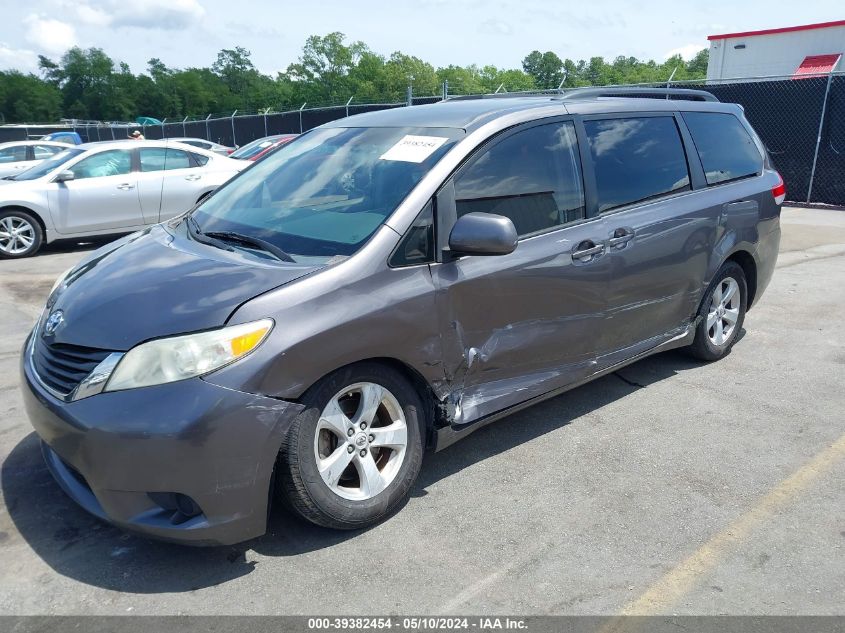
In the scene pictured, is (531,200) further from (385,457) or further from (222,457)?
(222,457)

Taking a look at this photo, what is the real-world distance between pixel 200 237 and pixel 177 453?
141 cm

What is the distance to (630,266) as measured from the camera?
4125mm

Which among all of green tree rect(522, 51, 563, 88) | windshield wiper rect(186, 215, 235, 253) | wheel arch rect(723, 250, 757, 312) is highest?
green tree rect(522, 51, 563, 88)

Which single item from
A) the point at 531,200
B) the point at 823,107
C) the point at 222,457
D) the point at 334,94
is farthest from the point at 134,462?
the point at 334,94

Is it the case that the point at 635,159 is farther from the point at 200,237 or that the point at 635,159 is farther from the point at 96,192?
the point at 96,192

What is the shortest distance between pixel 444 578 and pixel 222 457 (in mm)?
980

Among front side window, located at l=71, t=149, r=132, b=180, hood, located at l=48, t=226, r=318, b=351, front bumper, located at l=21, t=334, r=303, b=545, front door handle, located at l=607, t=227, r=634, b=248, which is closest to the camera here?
front bumper, located at l=21, t=334, r=303, b=545

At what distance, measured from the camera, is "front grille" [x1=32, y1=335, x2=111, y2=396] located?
2.76m

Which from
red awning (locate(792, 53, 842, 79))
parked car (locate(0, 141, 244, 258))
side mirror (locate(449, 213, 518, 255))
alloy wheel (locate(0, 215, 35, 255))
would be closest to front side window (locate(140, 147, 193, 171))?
parked car (locate(0, 141, 244, 258))

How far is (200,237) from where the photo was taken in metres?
3.62

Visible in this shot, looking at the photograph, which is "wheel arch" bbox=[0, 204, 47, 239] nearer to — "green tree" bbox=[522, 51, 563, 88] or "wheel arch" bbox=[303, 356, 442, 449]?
"wheel arch" bbox=[303, 356, 442, 449]

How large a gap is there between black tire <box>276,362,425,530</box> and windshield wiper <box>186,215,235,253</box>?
0.90m

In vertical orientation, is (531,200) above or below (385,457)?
above

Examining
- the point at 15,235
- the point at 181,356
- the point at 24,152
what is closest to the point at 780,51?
the point at 24,152
